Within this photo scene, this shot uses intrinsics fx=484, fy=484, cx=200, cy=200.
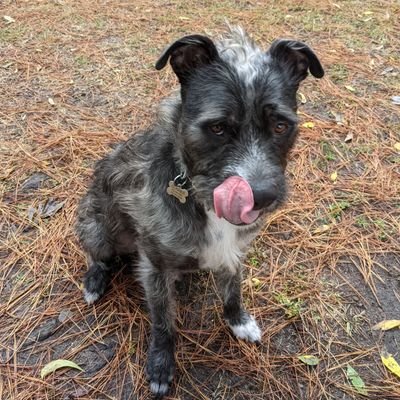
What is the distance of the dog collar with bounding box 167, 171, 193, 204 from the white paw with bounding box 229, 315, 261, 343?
107cm

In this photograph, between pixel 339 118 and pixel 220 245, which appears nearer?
pixel 220 245

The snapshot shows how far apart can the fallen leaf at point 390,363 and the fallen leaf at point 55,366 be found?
1962 mm

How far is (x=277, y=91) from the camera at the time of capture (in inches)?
93.3

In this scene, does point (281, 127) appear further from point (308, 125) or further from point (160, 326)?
point (308, 125)

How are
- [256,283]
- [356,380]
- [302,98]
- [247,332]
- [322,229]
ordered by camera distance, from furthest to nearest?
[302,98] < [322,229] < [256,283] < [247,332] < [356,380]

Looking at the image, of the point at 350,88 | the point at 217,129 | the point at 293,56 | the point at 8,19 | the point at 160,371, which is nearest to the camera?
the point at 217,129

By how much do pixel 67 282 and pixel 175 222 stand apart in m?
1.29

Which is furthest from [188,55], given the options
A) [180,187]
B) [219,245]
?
[219,245]

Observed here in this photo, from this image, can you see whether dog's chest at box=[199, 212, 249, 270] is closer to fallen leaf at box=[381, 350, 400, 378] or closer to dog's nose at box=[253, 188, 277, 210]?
dog's nose at box=[253, 188, 277, 210]

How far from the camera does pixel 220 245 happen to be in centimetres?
276

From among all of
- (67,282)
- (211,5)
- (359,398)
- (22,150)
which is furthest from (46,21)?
(359,398)

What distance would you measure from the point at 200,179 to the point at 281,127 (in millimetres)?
484

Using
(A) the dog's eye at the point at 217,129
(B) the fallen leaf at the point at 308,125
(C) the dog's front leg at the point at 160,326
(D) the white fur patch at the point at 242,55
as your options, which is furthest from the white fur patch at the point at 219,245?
(B) the fallen leaf at the point at 308,125

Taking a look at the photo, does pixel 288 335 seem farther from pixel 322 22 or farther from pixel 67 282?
pixel 322 22
